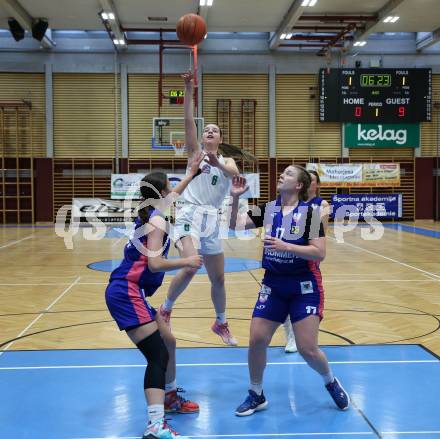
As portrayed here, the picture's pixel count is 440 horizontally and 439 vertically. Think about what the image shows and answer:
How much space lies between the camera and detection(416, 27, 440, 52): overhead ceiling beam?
19.8 m

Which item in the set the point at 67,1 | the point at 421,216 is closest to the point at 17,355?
the point at 67,1

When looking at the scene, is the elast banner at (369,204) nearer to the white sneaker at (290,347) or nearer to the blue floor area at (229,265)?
the blue floor area at (229,265)

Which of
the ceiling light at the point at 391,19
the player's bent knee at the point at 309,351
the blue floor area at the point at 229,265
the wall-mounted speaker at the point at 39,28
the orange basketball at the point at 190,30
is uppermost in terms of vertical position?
the ceiling light at the point at 391,19

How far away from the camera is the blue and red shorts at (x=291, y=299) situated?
339 centimetres

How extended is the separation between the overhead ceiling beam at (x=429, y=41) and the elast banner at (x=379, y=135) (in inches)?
114

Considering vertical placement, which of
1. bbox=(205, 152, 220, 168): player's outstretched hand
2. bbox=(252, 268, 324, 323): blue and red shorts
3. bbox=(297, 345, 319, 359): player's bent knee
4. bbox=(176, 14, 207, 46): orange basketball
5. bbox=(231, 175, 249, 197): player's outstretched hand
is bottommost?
bbox=(297, 345, 319, 359): player's bent knee

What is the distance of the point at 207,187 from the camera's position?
4824 millimetres

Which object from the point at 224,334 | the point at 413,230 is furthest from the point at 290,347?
the point at 413,230

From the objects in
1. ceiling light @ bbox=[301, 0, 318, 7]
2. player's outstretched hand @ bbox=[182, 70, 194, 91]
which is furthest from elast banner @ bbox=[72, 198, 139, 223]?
player's outstretched hand @ bbox=[182, 70, 194, 91]

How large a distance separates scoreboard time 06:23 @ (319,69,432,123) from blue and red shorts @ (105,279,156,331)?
1862cm

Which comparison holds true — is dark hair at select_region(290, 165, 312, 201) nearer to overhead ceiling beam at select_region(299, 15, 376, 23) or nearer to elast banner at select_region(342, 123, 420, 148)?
overhead ceiling beam at select_region(299, 15, 376, 23)

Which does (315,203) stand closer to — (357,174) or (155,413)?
(155,413)

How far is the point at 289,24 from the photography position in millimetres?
18109

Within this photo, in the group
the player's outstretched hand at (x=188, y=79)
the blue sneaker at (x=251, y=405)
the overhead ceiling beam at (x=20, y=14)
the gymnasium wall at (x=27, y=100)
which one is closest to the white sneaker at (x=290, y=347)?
the blue sneaker at (x=251, y=405)
